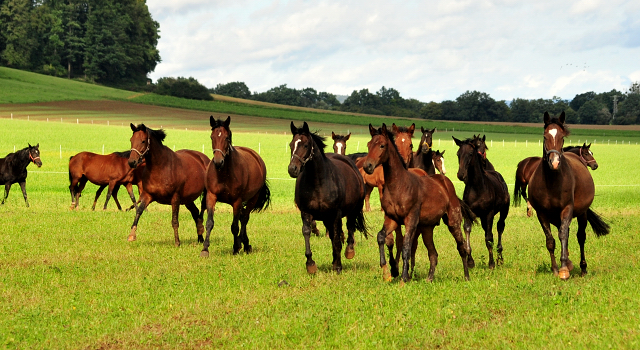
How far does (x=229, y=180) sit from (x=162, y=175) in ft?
6.70

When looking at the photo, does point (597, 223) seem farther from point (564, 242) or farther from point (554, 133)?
point (554, 133)

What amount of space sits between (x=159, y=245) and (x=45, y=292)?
15.9 ft

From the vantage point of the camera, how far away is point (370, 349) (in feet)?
21.4

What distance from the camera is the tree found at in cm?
15450

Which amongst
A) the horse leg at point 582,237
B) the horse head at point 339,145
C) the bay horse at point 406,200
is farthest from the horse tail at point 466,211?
the horse head at point 339,145

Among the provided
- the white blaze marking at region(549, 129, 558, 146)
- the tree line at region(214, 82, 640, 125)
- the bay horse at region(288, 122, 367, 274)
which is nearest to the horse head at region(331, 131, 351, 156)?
the bay horse at region(288, 122, 367, 274)

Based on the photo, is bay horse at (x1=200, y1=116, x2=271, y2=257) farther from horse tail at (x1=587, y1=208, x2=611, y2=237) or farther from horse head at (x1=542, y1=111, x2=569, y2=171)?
horse tail at (x1=587, y1=208, x2=611, y2=237)

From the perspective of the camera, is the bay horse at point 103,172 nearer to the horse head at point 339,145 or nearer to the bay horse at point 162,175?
the bay horse at point 162,175

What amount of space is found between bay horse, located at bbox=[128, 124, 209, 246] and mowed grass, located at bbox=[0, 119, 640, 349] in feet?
3.04

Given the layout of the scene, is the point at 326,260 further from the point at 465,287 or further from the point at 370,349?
the point at 370,349

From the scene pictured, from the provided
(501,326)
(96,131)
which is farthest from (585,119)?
(501,326)

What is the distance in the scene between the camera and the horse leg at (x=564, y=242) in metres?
9.96

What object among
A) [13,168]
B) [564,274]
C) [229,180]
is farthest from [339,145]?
[13,168]

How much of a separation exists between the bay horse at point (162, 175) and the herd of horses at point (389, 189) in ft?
0.07
